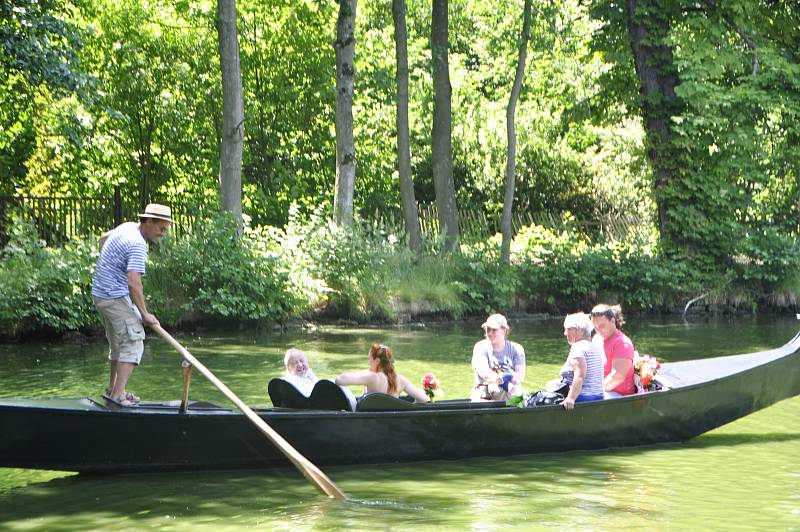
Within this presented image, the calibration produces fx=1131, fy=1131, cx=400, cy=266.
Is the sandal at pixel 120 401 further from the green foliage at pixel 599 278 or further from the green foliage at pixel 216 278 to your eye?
→ the green foliage at pixel 599 278

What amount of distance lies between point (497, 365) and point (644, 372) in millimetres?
1246

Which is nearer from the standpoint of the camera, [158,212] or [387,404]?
[387,404]

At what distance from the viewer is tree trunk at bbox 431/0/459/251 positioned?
21.1m

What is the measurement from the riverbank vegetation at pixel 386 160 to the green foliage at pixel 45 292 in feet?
0.11

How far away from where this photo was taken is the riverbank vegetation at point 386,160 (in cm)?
1702

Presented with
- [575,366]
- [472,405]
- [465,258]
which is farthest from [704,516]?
[465,258]

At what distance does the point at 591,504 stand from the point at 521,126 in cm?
2324

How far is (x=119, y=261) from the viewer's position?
876 cm

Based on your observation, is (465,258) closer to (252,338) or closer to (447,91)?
(447,91)

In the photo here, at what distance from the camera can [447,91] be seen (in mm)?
21250

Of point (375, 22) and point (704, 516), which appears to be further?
point (375, 22)

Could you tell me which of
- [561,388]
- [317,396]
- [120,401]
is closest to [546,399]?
[561,388]

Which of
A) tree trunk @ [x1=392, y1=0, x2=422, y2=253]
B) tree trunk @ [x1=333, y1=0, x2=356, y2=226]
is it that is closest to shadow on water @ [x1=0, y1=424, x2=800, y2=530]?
tree trunk @ [x1=333, y1=0, x2=356, y2=226]

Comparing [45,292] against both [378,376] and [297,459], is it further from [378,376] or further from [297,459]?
[297,459]
